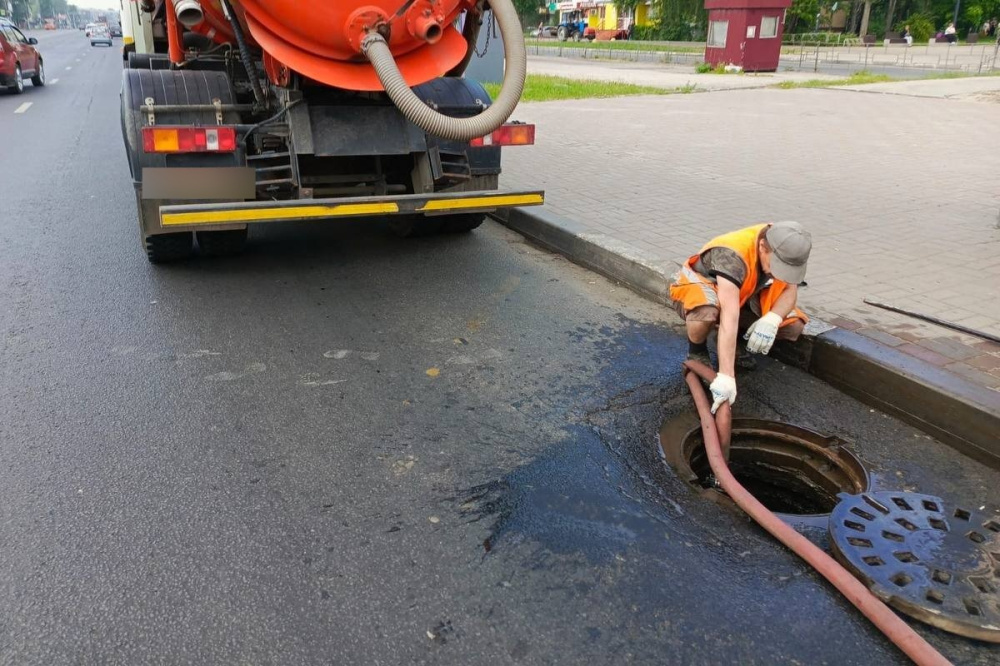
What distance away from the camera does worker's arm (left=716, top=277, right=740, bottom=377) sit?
10.8 feet

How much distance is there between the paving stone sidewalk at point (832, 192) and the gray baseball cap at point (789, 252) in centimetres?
87

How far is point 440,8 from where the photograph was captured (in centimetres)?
431

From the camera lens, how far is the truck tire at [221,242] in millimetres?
5270

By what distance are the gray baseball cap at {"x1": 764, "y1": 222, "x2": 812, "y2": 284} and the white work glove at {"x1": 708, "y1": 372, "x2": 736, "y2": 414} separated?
22.2 inches

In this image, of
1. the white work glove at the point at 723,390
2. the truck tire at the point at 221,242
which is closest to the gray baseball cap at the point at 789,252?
the white work glove at the point at 723,390

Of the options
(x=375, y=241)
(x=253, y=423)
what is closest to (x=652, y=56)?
(x=375, y=241)

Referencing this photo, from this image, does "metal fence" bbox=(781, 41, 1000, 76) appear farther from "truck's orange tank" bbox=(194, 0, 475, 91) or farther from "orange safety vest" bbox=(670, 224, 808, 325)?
"orange safety vest" bbox=(670, 224, 808, 325)

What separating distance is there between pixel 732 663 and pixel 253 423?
2158mm

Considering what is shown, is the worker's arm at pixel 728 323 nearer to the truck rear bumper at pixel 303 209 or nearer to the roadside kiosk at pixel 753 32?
the truck rear bumper at pixel 303 209

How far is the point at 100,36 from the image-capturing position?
46219 mm

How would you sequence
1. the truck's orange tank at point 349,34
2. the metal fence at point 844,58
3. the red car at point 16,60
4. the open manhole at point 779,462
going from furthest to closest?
the metal fence at point 844,58, the red car at point 16,60, the truck's orange tank at point 349,34, the open manhole at point 779,462

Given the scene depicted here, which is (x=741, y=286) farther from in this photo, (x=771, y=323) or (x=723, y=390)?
(x=723, y=390)

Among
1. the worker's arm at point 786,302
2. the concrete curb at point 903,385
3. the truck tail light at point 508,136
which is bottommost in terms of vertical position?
the concrete curb at point 903,385

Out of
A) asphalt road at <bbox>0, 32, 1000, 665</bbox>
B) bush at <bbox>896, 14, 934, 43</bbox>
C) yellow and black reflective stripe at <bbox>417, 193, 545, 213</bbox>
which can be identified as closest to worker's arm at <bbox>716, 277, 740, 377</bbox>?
asphalt road at <bbox>0, 32, 1000, 665</bbox>
